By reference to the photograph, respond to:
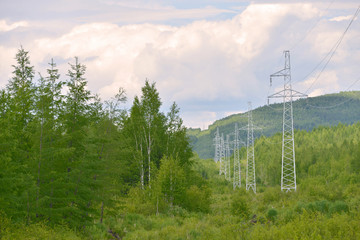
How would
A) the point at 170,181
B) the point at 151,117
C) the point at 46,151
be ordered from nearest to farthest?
the point at 46,151 → the point at 170,181 → the point at 151,117

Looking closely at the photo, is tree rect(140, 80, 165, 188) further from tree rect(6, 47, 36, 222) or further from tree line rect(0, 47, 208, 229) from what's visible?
tree rect(6, 47, 36, 222)

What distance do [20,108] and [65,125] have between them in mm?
2465

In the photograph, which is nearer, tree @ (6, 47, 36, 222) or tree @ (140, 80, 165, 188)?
tree @ (6, 47, 36, 222)

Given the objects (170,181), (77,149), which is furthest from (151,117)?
(77,149)

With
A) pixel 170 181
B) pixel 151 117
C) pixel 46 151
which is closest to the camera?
pixel 46 151

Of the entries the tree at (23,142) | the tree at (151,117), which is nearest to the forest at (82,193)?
the tree at (23,142)

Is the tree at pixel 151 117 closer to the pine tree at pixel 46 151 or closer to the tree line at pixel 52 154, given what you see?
the tree line at pixel 52 154

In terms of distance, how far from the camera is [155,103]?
42.9 m

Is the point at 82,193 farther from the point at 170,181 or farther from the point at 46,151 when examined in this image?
the point at 170,181

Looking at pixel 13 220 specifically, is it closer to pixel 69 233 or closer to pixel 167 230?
pixel 69 233

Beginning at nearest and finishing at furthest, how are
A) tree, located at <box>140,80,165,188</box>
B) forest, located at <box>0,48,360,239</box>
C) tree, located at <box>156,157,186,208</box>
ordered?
1. forest, located at <box>0,48,360,239</box>
2. tree, located at <box>156,157,186,208</box>
3. tree, located at <box>140,80,165,188</box>

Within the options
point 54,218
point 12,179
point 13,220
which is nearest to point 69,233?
point 54,218

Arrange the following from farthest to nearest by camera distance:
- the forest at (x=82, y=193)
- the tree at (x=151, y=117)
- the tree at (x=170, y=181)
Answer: the tree at (x=151, y=117)
the tree at (x=170, y=181)
the forest at (x=82, y=193)

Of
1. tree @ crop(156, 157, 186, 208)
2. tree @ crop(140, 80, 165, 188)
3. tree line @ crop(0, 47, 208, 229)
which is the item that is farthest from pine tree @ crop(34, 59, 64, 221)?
tree @ crop(140, 80, 165, 188)
